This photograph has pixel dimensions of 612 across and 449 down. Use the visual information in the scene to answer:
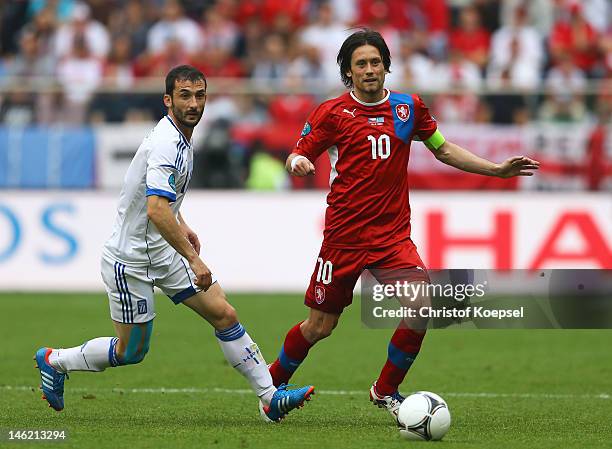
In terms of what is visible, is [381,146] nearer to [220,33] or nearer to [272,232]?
[272,232]

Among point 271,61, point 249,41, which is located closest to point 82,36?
point 249,41

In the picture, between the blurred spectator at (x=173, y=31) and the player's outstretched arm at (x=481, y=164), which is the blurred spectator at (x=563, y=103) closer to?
the blurred spectator at (x=173, y=31)

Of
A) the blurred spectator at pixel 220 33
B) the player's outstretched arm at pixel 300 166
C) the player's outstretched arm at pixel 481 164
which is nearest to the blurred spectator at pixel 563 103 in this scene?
the blurred spectator at pixel 220 33

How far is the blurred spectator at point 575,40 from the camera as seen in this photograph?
59.7 feet

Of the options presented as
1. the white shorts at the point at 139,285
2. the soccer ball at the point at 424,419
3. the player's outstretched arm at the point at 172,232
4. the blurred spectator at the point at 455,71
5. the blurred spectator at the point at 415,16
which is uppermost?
the blurred spectator at the point at 415,16

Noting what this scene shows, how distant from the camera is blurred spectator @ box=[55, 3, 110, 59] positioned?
1844cm

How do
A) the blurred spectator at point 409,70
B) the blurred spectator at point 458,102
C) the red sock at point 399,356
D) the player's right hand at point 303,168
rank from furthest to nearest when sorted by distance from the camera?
the blurred spectator at point 409,70, the blurred spectator at point 458,102, the red sock at point 399,356, the player's right hand at point 303,168

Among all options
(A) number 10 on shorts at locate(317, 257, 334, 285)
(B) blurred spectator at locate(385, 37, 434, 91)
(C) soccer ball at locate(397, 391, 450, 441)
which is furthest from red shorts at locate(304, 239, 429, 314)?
(B) blurred spectator at locate(385, 37, 434, 91)

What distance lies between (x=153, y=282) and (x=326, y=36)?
37.3 ft

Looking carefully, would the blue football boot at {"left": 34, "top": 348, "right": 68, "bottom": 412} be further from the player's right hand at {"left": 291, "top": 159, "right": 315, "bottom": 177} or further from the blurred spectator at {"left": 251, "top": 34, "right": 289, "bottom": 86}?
the blurred spectator at {"left": 251, "top": 34, "right": 289, "bottom": 86}

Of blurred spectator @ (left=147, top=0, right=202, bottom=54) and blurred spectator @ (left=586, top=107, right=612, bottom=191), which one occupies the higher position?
blurred spectator @ (left=147, top=0, right=202, bottom=54)

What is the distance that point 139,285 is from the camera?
7.76m

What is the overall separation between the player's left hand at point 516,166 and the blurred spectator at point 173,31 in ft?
37.3

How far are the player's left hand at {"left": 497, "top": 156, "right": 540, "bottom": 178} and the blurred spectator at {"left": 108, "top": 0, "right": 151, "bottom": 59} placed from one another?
465 inches
